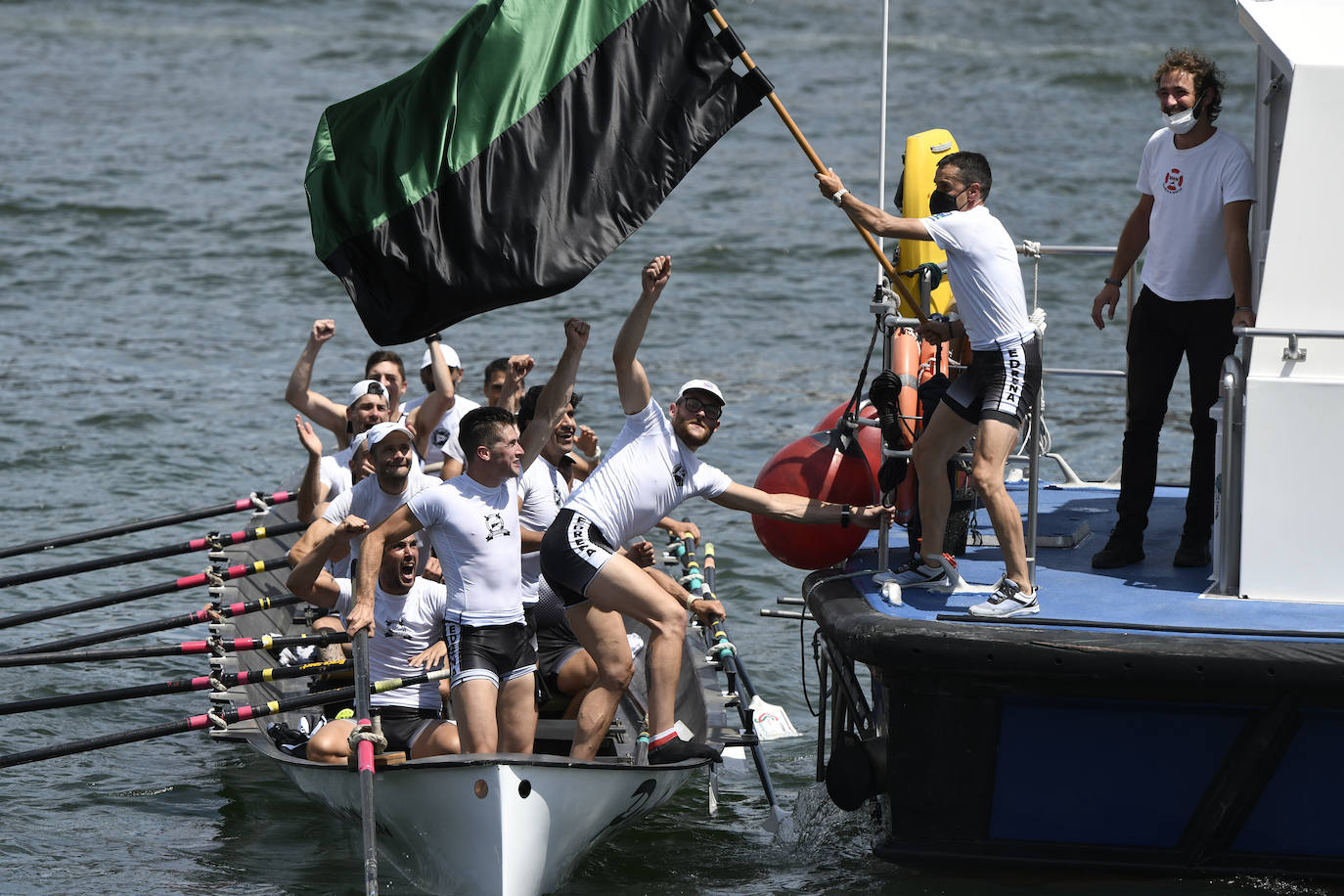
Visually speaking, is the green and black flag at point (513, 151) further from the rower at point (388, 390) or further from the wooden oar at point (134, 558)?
the wooden oar at point (134, 558)

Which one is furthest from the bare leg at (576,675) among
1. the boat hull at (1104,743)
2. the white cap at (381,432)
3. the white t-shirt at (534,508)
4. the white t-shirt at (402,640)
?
the boat hull at (1104,743)

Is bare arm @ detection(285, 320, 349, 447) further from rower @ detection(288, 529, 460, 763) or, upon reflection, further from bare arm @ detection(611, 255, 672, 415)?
bare arm @ detection(611, 255, 672, 415)

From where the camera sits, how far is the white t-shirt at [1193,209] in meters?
8.10

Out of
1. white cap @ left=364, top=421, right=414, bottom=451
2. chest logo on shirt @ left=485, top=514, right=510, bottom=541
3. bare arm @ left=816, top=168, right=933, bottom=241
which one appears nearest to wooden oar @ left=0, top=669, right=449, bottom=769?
chest logo on shirt @ left=485, top=514, right=510, bottom=541

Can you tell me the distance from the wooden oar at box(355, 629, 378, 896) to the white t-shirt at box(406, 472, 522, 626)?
490mm

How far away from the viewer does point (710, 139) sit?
8336mm


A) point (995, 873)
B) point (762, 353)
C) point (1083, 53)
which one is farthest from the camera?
point (1083, 53)

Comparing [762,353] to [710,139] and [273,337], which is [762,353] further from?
[710,139]

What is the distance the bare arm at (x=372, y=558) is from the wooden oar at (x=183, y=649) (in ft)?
2.96

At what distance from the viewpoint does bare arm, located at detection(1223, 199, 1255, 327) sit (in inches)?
313

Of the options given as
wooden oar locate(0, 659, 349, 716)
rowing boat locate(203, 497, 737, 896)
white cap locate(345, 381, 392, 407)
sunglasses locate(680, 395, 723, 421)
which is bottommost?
rowing boat locate(203, 497, 737, 896)

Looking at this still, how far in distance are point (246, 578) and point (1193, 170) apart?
6951 mm

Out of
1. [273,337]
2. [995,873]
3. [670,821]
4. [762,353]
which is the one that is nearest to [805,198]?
[762,353]

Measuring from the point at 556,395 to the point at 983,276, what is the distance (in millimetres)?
2197
